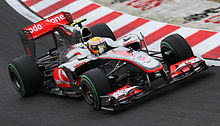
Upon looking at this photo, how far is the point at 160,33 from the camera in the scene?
493 inches

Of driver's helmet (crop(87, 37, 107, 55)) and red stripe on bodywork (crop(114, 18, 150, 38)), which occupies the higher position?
driver's helmet (crop(87, 37, 107, 55))

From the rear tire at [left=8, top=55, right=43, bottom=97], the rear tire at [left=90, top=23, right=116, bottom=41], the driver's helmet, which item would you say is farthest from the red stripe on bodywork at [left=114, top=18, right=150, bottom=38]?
the rear tire at [left=8, top=55, right=43, bottom=97]

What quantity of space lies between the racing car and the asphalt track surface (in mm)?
224

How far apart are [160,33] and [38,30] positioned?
3.57 meters

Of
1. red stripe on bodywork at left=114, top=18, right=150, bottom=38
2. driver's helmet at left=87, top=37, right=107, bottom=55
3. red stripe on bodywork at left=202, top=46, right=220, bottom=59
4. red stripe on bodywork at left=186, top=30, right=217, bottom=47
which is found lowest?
red stripe on bodywork at left=202, top=46, right=220, bottom=59

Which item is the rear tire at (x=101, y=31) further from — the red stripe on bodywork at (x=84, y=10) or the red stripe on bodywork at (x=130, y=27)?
the red stripe on bodywork at (x=84, y=10)

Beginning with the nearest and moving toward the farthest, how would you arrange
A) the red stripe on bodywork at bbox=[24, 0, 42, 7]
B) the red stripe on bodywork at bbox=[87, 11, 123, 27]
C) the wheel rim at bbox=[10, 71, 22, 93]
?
1. the wheel rim at bbox=[10, 71, 22, 93]
2. the red stripe on bodywork at bbox=[87, 11, 123, 27]
3. the red stripe on bodywork at bbox=[24, 0, 42, 7]

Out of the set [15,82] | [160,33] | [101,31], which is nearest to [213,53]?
[160,33]

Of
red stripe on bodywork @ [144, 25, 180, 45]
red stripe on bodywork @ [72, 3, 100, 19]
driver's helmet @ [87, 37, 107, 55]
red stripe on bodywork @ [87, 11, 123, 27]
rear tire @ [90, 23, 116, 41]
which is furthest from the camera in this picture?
red stripe on bodywork @ [72, 3, 100, 19]

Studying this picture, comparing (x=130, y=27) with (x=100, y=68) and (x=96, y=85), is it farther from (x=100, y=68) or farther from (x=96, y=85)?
(x=96, y=85)

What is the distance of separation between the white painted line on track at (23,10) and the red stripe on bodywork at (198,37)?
215 inches

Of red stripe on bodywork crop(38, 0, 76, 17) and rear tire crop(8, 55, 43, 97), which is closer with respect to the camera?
rear tire crop(8, 55, 43, 97)

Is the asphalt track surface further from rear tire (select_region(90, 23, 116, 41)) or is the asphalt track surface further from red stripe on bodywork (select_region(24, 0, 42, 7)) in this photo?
red stripe on bodywork (select_region(24, 0, 42, 7))

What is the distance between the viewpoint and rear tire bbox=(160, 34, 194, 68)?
934 centimetres
